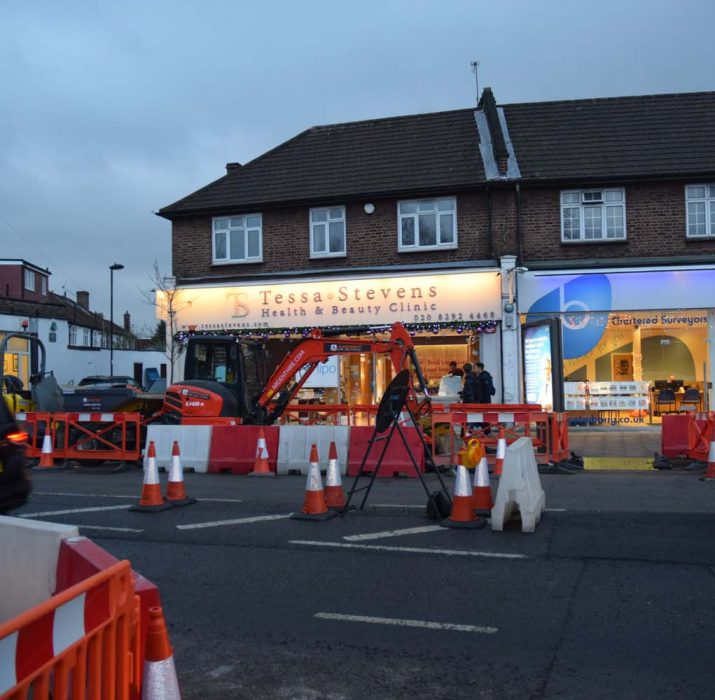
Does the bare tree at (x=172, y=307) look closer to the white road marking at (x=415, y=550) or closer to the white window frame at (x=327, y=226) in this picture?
the white window frame at (x=327, y=226)

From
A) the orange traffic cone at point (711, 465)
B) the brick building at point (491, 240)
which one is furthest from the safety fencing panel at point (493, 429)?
the brick building at point (491, 240)

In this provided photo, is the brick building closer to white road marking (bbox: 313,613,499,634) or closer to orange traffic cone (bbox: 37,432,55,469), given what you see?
orange traffic cone (bbox: 37,432,55,469)

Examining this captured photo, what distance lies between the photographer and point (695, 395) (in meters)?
19.8

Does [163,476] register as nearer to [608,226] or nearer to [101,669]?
[101,669]

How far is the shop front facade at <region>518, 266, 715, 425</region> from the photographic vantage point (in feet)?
63.1

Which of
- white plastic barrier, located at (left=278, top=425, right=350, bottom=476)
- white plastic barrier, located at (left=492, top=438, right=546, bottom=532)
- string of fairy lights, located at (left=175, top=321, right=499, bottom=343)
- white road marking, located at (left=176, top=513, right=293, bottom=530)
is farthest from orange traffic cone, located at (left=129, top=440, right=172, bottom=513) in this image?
string of fairy lights, located at (left=175, top=321, right=499, bottom=343)

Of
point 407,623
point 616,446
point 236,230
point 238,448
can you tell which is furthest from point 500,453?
point 236,230

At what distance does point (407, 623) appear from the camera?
5.11 meters

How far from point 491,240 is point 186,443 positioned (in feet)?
34.7

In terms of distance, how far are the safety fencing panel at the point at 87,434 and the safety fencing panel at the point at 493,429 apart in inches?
226

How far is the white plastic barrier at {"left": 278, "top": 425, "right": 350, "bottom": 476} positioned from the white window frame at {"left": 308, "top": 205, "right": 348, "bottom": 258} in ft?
30.4

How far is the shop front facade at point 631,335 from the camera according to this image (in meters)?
19.2

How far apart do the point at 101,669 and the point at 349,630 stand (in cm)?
255

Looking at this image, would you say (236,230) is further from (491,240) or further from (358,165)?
(491,240)
